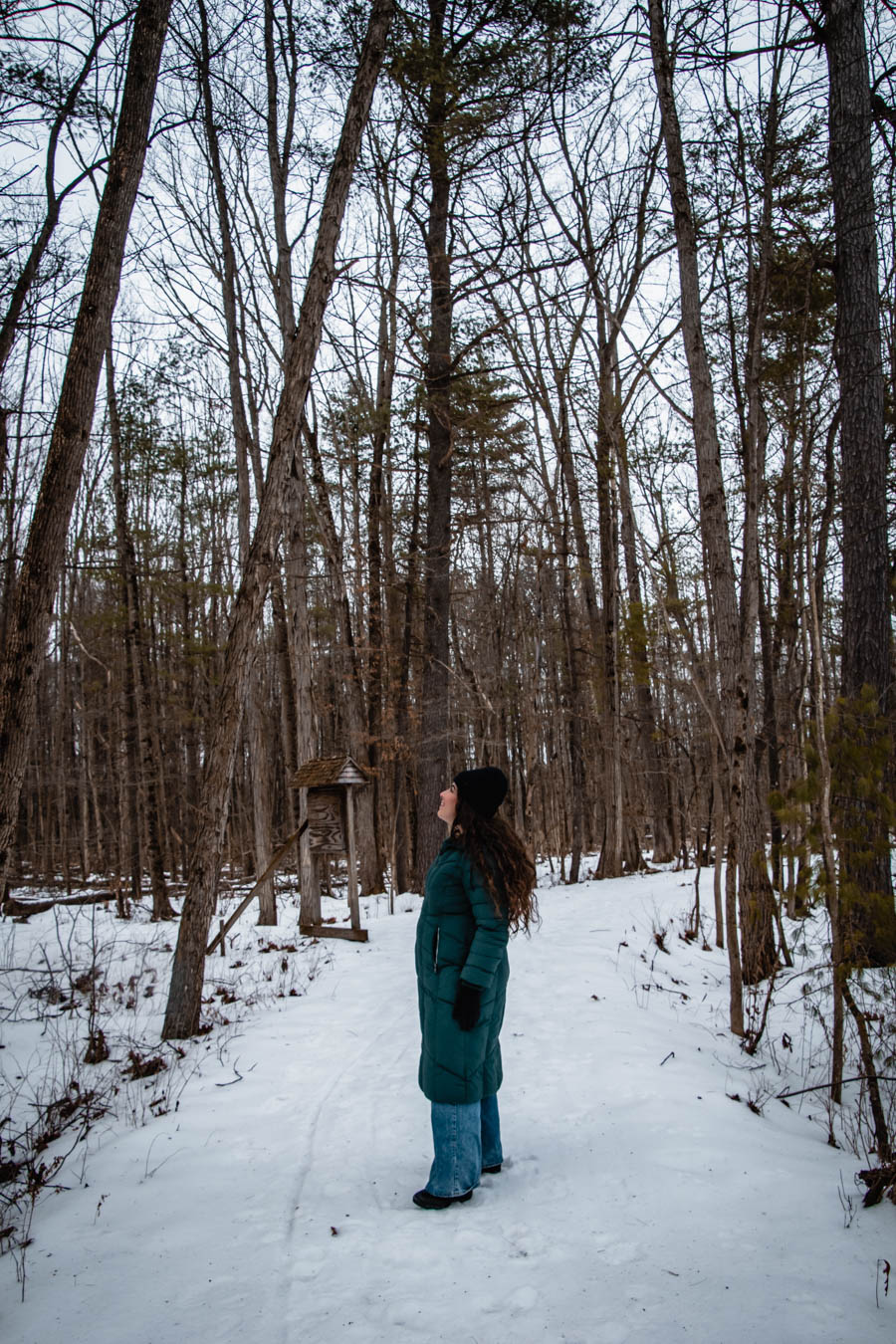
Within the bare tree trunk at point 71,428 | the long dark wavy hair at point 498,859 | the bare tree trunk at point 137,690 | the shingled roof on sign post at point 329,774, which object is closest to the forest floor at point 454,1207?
the long dark wavy hair at point 498,859

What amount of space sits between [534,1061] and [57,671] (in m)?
28.7

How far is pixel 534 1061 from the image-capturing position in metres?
4.97

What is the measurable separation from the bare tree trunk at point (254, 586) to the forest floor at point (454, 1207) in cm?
69

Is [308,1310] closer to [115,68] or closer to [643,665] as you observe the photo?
[115,68]

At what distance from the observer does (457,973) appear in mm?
3262

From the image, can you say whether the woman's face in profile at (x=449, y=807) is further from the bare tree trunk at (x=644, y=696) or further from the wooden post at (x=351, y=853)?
the bare tree trunk at (x=644, y=696)

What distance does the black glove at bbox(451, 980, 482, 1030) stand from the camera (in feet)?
10.4

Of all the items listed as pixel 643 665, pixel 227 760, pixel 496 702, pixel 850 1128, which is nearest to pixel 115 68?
pixel 227 760

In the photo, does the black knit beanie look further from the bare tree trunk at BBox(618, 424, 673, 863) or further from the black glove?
the bare tree trunk at BBox(618, 424, 673, 863)

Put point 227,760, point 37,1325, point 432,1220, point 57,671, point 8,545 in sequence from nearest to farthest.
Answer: point 37,1325 → point 432,1220 → point 227,760 → point 8,545 → point 57,671

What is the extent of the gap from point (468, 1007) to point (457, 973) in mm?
144

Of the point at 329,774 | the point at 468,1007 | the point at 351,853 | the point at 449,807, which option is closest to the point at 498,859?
the point at 449,807

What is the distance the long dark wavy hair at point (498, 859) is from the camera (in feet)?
11.0

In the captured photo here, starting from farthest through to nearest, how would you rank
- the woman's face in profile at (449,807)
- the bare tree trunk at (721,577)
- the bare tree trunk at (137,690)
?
the bare tree trunk at (137,690) < the bare tree trunk at (721,577) < the woman's face in profile at (449,807)
